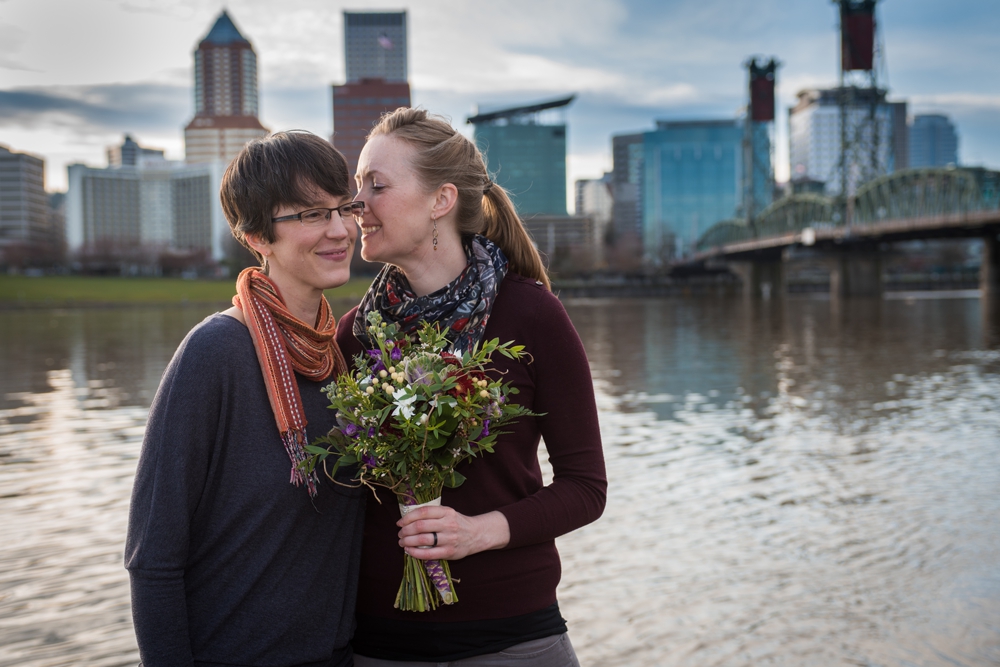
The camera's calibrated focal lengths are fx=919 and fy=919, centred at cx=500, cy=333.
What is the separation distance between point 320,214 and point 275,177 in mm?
145

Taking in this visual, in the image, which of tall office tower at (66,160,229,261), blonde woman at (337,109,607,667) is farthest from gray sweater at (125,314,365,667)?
tall office tower at (66,160,229,261)

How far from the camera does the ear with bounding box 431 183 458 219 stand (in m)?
2.46

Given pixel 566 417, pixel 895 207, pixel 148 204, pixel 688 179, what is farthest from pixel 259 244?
pixel 148 204

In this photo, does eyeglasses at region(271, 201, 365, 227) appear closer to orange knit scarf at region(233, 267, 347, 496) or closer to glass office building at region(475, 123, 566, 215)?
orange knit scarf at region(233, 267, 347, 496)

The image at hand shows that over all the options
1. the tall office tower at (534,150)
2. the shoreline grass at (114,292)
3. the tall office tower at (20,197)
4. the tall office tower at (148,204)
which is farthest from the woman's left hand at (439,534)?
the tall office tower at (20,197)

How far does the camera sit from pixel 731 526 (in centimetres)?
667

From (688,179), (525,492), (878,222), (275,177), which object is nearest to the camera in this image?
(275,177)

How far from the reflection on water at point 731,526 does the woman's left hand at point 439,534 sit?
2662 millimetres

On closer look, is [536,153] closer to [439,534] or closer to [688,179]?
[688,179]

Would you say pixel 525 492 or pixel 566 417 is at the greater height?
pixel 566 417

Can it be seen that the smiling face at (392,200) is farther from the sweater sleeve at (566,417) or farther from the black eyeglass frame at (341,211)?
the sweater sleeve at (566,417)

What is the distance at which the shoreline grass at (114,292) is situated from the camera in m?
66.5

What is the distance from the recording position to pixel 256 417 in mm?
2176

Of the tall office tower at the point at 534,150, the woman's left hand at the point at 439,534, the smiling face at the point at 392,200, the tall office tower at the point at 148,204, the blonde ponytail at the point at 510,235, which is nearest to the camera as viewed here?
the woman's left hand at the point at 439,534
